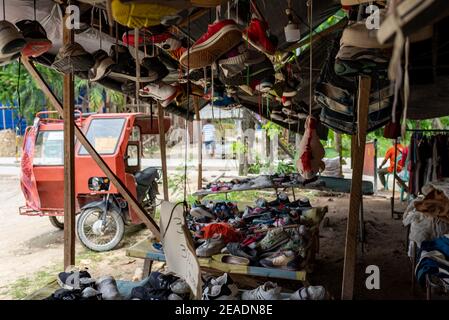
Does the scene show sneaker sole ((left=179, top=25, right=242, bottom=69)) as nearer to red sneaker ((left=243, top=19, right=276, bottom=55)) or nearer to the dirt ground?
red sneaker ((left=243, top=19, right=276, bottom=55))

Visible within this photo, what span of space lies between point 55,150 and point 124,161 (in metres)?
1.03

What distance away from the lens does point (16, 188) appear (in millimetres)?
10492

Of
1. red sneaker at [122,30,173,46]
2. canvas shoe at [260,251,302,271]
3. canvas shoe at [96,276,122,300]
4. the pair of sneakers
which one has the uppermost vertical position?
red sneaker at [122,30,173,46]

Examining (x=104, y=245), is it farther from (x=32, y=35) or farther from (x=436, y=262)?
(x=436, y=262)

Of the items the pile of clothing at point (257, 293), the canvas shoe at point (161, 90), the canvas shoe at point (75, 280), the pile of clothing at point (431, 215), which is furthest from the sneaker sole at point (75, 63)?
the pile of clothing at point (431, 215)

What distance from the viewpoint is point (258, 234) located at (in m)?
3.82

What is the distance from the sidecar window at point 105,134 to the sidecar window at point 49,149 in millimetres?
358

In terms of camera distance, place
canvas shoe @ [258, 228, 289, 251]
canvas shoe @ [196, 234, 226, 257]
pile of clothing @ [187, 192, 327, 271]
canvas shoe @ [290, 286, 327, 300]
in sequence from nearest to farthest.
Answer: canvas shoe @ [290, 286, 327, 300], pile of clothing @ [187, 192, 327, 271], canvas shoe @ [196, 234, 226, 257], canvas shoe @ [258, 228, 289, 251]

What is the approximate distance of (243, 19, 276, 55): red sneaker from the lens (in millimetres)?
2342

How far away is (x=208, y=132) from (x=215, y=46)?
14.8m

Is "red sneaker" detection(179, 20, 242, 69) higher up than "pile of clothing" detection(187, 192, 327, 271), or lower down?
higher up

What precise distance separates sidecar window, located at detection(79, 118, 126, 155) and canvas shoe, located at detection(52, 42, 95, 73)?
9.81ft

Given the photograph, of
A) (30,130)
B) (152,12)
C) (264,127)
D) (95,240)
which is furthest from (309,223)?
(264,127)

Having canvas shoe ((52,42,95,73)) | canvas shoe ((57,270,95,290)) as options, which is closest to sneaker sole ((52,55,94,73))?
canvas shoe ((52,42,95,73))
